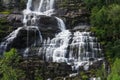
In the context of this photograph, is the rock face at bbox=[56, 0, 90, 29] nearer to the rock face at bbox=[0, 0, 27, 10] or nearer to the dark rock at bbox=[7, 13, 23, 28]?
the rock face at bbox=[0, 0, 27, 10]

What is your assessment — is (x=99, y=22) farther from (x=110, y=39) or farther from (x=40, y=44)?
(x=40, y=44)

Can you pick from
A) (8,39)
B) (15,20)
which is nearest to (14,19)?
(15,20)

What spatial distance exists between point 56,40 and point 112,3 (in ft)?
50.2

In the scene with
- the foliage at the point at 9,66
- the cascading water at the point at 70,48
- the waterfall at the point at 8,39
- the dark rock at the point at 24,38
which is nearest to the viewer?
the foliage at the point at 9,66

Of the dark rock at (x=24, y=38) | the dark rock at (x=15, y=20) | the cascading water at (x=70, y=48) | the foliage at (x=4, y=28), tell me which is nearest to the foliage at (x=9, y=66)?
the cascading water at (x=70, y=48)

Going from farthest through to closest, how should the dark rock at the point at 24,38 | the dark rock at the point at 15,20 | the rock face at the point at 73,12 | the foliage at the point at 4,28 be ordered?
the rock face at the point at 73,12 < the dark rock at the point at 15,20 < the foliage at the point at 4,28 < the dark rock at the point at 24,38

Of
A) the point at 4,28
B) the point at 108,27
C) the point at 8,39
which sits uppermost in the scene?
the point at 4,28

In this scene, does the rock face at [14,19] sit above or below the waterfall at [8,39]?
above

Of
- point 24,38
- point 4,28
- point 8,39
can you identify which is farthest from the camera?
point 4,28

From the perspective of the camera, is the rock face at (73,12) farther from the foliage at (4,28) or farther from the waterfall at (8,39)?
the foliage at (4,28)

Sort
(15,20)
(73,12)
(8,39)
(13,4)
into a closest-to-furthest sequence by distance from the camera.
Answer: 1. (8,39)
2. (15,20)
3. (73,12)
4. (13,4)

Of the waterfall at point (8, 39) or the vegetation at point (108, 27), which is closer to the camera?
the vegetation at point (108, 27)

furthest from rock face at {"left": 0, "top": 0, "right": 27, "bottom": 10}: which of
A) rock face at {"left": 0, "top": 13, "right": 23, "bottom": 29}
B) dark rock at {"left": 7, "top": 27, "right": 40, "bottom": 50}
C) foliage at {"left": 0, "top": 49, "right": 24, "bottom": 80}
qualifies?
foliage at {"left": 0, "top": 49, "right": 24, "bottom": 80}

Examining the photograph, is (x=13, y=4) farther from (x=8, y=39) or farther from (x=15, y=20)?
(x=8, y=39)
